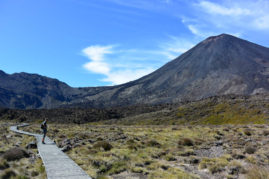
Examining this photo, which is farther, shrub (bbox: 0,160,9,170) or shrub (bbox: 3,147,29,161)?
shrub (bbox: 3,147,29,161)

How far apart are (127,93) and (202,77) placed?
66.1 metres

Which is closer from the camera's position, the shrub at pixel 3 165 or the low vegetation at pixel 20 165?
the low vegetation at pixel 20 165

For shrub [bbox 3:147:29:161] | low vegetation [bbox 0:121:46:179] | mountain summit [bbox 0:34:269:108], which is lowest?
low vegetation [bbox 0:121:46:179]

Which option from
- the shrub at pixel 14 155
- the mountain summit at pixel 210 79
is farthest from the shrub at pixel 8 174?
the mountain summit at pixel 210 79

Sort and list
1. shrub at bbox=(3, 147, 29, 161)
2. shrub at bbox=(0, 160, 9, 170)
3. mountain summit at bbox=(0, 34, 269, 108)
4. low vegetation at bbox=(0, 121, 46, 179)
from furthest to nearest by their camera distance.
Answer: mountain summit at bbox=(0, 34, 269, 108) → shrub at bbox=(3, 147, 29, 161) → shrub at bbox=(0, 160, 9, 170) → low vegetation at bbox=(0, 121, 46, 179)

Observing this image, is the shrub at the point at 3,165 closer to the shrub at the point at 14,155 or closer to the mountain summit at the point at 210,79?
the shrub at the point at 14,155

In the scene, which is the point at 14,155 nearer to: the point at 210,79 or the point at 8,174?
the point at 8,174

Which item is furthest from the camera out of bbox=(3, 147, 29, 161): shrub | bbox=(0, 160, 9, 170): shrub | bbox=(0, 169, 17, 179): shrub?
bbox=(3, 147, 29, 161): shrub

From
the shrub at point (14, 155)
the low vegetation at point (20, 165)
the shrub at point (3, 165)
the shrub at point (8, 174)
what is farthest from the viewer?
the shrub at point (14, 155)

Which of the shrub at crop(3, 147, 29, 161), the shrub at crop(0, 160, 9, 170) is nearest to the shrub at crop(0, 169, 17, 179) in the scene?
the shrub at crop(0, 160, 9, 170)

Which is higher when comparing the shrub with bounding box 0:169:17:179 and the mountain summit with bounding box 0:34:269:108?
the mountain summit with bounding box 0:34:269:108

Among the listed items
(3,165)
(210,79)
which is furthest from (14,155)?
(210,79)

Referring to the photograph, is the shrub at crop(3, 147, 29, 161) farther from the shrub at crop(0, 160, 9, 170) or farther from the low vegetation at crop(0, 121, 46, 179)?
the shrub at crop(0, 160, 9, 170)

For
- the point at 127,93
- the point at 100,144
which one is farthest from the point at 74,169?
the point at 127,93
